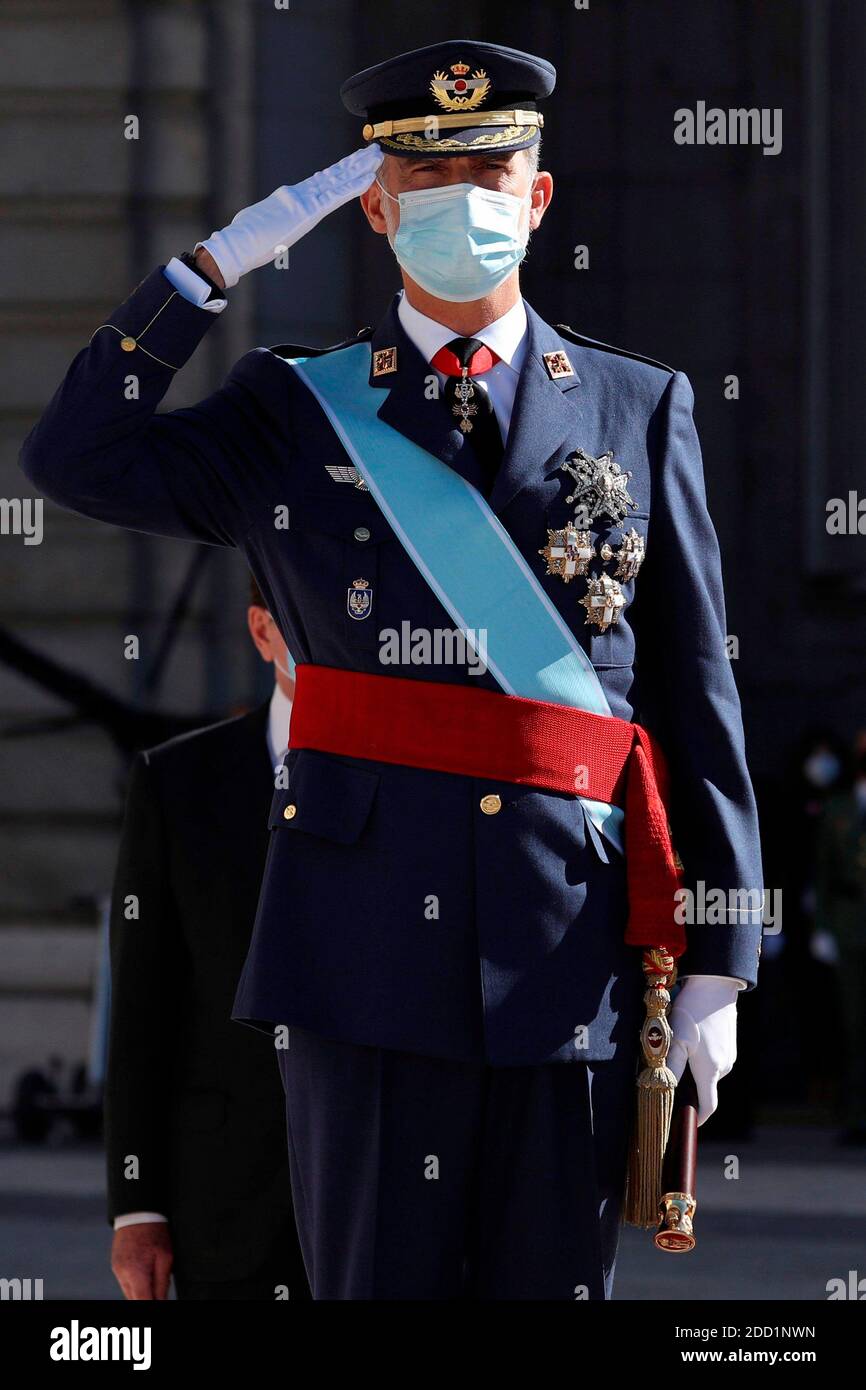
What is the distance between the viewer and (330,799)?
114 inches

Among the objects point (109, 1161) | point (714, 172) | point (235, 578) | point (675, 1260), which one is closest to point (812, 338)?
point (714, 172)

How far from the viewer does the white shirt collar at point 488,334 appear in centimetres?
304


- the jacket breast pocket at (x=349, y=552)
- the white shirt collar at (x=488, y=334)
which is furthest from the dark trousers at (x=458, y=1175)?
the white shirt collar at (x=488, y=334)

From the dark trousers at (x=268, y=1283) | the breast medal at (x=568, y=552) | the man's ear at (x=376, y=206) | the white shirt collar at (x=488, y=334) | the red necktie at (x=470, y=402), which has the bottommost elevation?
the dark trousers at (x=268, y=1283)

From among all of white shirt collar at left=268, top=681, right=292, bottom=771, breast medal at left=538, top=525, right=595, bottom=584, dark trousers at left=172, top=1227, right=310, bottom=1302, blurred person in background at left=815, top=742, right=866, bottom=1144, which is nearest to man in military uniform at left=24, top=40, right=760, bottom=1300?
breast medal at left=538, top=525, right=595, bottom=584

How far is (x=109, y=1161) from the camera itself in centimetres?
386

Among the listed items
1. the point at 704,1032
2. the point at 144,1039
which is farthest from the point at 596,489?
the point at 144,1039

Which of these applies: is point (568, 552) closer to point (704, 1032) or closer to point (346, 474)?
point (346, 474)

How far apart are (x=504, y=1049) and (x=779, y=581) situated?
27.9ft

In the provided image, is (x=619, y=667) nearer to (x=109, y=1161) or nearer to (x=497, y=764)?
(x=497, y=764)

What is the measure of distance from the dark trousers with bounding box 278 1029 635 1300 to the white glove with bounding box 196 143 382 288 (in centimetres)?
92

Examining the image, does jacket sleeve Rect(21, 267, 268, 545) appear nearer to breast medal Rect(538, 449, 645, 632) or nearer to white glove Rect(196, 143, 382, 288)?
white glove Rect(196, 143, 382, 288)

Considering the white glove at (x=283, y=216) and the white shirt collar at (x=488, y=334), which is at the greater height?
the white glove at (x=283, y=216)

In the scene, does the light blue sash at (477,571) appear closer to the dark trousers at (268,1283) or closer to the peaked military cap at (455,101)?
the peaked military cap at (455,101)
